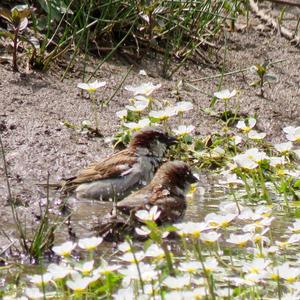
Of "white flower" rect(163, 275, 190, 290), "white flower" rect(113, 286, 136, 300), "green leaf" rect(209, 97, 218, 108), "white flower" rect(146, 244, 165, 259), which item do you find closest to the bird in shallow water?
"white flower" rect(146, 244, 165, 259)

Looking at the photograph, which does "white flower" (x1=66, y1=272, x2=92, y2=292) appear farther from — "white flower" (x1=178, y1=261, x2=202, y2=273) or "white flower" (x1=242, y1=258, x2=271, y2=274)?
"white flower" (x1=242, y1=258, x2=271, y2=274)

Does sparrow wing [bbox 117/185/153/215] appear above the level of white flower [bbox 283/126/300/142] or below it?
below

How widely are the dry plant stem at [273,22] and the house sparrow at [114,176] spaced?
3767 mm

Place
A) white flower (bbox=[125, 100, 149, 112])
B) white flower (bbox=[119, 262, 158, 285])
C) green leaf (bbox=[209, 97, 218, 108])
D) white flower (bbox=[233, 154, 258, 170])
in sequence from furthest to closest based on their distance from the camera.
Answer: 1. green leaf (bbox=[209, 97, 218, 108])
2. white flower (bbox=[125, 100, 149, 112])
3. white flower (bbox=[233, 154, 258, 170])
4. white flower (bbox=[119, 262, 158, 285])

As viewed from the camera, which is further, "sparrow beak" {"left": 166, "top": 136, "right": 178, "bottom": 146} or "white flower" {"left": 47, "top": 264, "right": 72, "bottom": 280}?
"sparrow beak" {"left": 166, "top": 136, "right": 178, "bottom": 146}

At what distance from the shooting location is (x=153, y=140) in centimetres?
669

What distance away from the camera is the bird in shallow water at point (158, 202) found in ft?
17.6

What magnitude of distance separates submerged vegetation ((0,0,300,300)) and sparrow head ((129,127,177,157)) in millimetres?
82

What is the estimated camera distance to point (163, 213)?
564 centimetres

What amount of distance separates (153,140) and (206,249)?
1.56 metres

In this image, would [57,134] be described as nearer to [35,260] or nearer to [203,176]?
[203,176]

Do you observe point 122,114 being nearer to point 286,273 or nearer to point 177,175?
point 177,175

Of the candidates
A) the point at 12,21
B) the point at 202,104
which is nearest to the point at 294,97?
the point at 202,104

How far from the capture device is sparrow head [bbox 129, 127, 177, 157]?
6.64 meters
